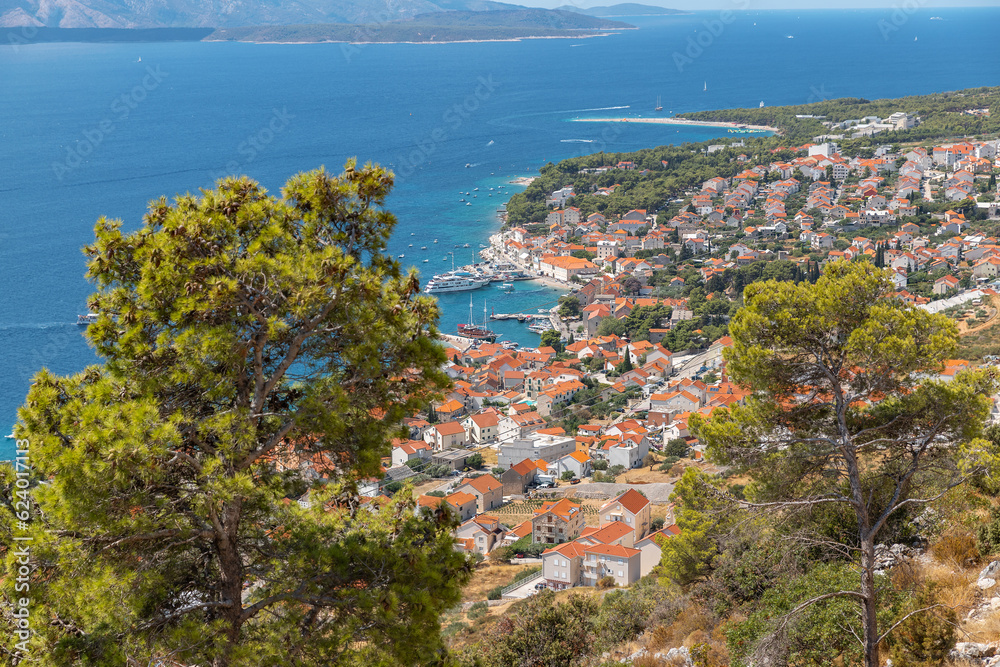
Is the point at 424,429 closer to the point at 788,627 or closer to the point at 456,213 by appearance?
the point at 788,627

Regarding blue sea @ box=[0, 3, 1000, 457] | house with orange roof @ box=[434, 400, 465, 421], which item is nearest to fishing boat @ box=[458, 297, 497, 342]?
blue sea @ box=[0, 3, 1000, 457]

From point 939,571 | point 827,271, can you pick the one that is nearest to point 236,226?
point 827,271

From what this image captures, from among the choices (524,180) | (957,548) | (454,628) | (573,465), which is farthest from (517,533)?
(524,180)

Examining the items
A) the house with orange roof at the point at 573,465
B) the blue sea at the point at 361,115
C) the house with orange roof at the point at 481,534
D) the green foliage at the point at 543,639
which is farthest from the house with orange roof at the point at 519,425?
the green foliage at the point at 543,639

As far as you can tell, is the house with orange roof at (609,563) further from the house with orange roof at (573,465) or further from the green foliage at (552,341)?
the green foliage at (552,341)

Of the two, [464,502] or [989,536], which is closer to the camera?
[989,536]

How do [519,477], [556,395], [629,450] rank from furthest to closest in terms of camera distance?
[556,395]
[629,450]
[519,477]

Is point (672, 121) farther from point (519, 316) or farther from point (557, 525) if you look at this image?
point (557, 525)
